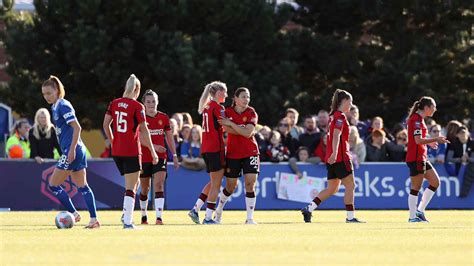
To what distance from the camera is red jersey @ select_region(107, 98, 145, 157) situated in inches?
664

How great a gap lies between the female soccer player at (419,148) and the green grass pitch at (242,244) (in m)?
0.68

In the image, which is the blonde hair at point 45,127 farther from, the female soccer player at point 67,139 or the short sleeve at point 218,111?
the female soccer player at point 67,139

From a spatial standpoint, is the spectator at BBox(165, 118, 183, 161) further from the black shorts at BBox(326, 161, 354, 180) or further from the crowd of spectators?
the black shorts at BBox(326, 161, 354, 180)

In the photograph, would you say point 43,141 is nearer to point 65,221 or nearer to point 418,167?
point 418,167

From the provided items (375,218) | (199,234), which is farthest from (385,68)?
(199,234)

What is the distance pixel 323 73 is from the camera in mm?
40406

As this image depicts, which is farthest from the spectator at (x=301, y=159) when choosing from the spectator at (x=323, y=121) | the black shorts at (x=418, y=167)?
the black shorts at (x=418, y=167)

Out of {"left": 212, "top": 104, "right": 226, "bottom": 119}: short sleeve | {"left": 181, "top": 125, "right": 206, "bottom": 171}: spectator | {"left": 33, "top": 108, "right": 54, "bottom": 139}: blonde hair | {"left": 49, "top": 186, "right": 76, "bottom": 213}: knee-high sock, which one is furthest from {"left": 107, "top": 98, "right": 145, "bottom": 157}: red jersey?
{"left": 181, "top": 125, "right": 206, "bottom": 171}: spectator

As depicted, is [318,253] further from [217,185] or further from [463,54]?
[463,54]

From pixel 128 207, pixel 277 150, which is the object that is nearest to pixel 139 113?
pixel 128 207

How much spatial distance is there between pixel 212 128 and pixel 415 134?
9.74 feet

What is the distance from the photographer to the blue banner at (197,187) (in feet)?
87.5

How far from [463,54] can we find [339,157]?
19671 millimetres

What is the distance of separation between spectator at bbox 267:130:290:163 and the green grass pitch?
7.40 m
